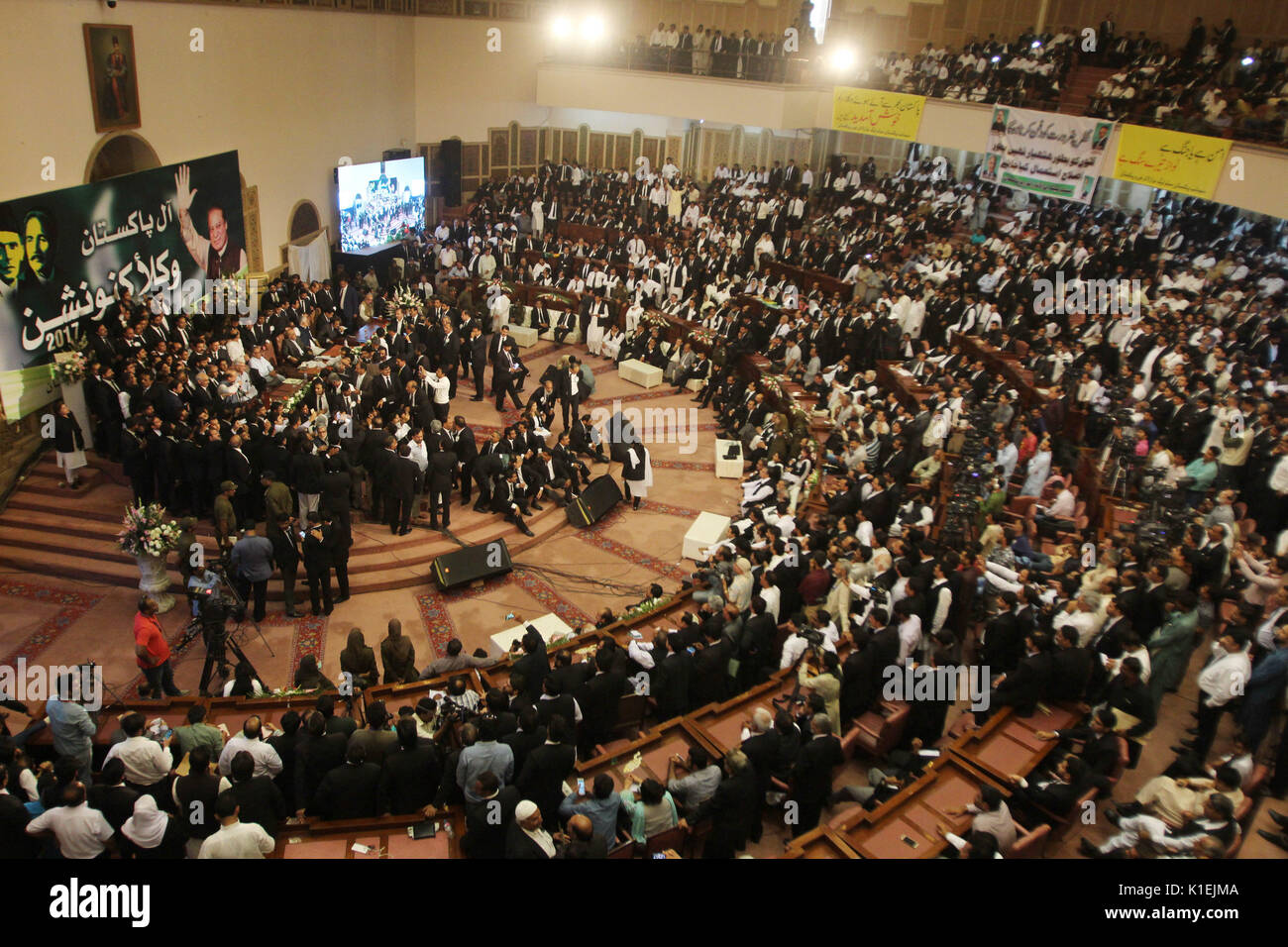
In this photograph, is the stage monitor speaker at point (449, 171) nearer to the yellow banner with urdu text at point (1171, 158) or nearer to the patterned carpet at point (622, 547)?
the patterned carpet at point (622, 547)

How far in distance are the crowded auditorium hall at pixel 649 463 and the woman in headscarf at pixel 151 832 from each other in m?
0.06

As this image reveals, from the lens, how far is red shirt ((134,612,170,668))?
6.96 m

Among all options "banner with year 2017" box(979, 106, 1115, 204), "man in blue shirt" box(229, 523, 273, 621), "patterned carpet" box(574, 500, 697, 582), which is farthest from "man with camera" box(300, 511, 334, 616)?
"banner with year 2017" box(979, 106, 1115, 204)

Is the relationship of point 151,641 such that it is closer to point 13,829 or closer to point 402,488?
point 13,829

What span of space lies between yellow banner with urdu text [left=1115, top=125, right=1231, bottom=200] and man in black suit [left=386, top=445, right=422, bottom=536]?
39.7 ft

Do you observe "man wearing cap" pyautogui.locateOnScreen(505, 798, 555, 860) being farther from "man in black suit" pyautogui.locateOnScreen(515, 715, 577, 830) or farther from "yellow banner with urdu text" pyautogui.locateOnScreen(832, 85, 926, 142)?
"yellow banner with urdu text" pyautogui.locateOnScreen(832, 85, 926, 142)

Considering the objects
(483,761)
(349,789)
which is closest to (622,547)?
(483,761)

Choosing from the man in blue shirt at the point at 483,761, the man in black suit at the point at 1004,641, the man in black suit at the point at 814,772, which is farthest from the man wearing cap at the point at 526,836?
the man in black suit at the point at 1004,641

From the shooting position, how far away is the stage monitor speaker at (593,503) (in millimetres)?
11156

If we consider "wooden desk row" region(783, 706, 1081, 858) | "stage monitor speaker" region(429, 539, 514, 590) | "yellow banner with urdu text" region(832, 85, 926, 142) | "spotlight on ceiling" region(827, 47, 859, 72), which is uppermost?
"spotlight on ceiling" region(827, 47, 859, 72)

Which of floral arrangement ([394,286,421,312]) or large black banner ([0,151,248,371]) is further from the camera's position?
floral arrangement ([394,286,421,312])

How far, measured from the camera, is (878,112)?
65.3 ft

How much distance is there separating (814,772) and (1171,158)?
41.2 ft
